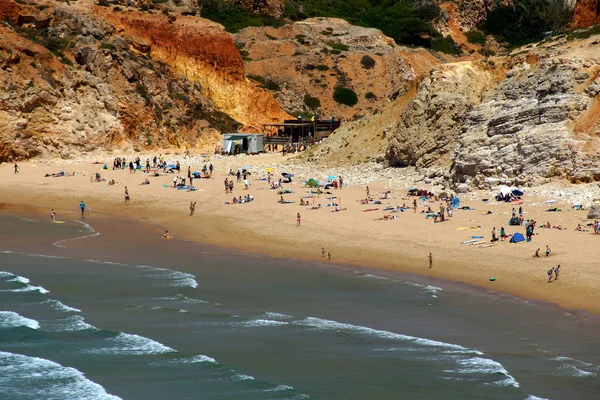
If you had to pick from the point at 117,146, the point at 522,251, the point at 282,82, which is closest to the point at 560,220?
the point at 522,251

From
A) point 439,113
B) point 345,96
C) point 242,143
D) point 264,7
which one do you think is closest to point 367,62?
point 345,96

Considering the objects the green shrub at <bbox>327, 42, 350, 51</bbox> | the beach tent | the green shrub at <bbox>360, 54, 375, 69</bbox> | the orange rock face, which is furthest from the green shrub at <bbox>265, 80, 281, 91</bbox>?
the beach tent

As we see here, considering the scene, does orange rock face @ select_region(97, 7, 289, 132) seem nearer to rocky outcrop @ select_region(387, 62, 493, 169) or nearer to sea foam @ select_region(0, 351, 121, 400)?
rocky outcrop @ select_region(387, 62, 493, 169)

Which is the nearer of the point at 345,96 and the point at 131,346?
the point at 131,346

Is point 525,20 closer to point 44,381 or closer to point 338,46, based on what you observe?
point 338,46

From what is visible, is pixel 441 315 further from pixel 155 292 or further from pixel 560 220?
pixel 560 220
